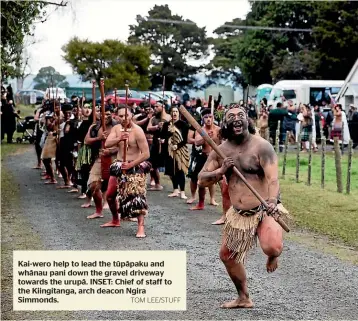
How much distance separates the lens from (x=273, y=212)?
7.32m

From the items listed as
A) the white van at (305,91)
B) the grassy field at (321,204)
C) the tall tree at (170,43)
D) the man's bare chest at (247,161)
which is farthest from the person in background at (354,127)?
the tall tree at (170,43)

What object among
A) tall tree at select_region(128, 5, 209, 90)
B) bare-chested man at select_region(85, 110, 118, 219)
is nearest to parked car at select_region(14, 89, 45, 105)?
tall tree at select_region(128, 5, 209, 90)

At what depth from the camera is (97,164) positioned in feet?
44.1

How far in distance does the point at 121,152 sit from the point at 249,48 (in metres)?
45.5

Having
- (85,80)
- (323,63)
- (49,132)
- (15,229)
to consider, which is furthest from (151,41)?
(15,229)

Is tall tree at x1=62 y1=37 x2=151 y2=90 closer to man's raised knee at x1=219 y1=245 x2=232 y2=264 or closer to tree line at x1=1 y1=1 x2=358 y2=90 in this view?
tree line at x1=1 y1=1 x2=358 y2=90

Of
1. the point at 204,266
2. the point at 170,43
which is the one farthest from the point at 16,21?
the point at 170,43

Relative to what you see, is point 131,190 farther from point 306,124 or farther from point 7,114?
point 7,114

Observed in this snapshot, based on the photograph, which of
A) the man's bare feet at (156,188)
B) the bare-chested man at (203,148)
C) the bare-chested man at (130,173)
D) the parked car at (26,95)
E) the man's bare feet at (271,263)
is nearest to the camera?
the man's bare feet at (271,263)

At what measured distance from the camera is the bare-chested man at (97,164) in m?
13.3

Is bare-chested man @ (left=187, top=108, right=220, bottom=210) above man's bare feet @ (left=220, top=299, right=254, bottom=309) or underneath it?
above

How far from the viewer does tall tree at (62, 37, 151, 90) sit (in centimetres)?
5241

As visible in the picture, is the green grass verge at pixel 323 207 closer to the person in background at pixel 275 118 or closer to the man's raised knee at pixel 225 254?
the man's raised knee at pixel 225 254

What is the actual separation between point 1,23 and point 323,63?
32.7 meters
